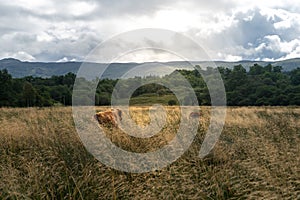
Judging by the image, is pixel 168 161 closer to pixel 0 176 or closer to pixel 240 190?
pixel 240 190

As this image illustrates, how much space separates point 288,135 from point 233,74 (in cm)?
5889

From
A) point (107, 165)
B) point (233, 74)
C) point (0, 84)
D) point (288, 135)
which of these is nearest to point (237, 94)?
point (233, 74)

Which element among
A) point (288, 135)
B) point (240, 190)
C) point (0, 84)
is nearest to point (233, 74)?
point (0, 84)

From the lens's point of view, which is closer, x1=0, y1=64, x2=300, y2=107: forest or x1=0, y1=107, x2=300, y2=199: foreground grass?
x1=0, y1=107, x2=300, y2=199: foreground grass

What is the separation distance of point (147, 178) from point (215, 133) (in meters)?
3.64

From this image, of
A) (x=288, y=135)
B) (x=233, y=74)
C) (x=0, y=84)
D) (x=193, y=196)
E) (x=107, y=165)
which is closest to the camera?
(x=193, y=196)

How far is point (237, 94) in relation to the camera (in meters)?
54.8

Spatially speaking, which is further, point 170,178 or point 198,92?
point 198,92

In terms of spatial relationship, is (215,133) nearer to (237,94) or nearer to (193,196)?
(193,196)

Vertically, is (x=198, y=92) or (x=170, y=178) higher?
(x=170, y=178)

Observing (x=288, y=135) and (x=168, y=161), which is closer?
(x=168, y=161)

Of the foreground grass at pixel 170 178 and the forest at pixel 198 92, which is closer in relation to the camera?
the foreground grass at pixel 170 178

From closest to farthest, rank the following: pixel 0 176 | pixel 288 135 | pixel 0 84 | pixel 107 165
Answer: pixel 0 176
pixel 107 165
pixel 288 135
pixel 0 84

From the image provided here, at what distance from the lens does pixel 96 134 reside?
788 centimetres
